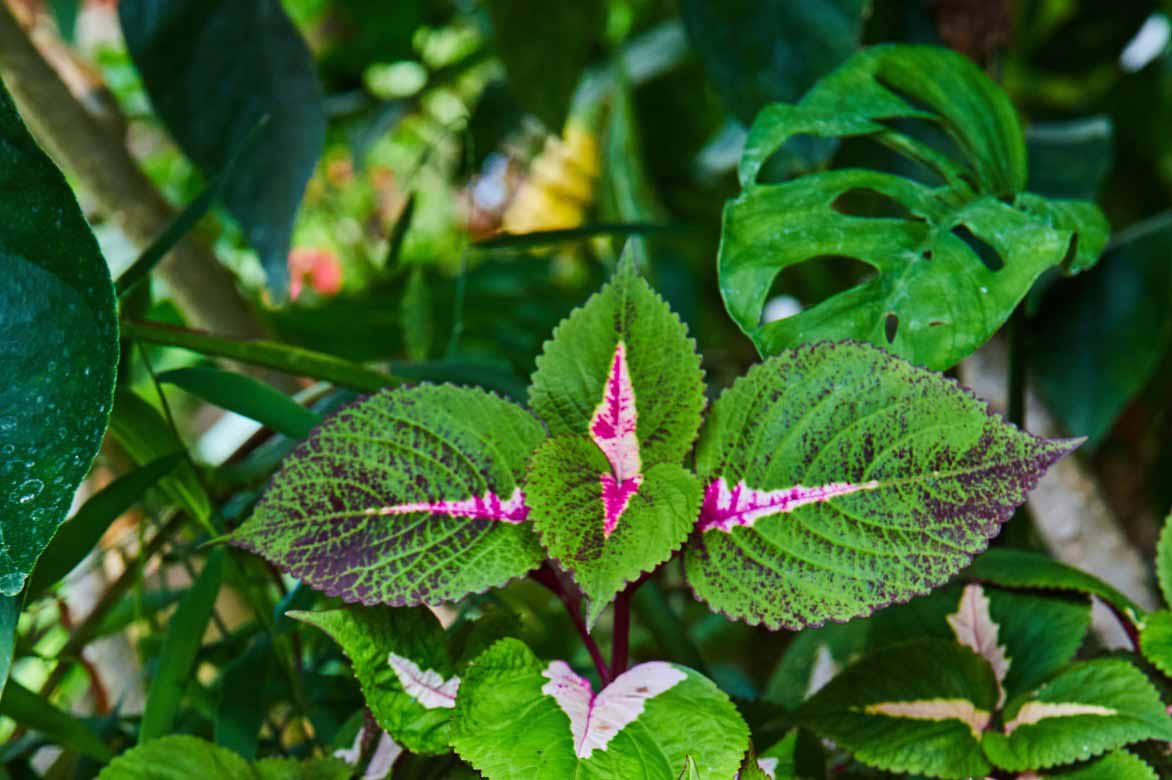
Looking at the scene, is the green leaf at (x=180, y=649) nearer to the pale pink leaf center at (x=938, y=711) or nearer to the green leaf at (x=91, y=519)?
the green leaf at (x=91, y=519)

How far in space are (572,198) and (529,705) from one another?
136 centimetres

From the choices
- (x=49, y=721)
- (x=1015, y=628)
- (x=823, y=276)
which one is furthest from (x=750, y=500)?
(x=823, y=276)

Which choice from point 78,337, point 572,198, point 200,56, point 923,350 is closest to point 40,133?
point 200,56

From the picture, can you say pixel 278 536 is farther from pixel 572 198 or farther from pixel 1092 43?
pixel 572 198

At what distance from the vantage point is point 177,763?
28 centimetres

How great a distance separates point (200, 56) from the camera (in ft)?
2.17

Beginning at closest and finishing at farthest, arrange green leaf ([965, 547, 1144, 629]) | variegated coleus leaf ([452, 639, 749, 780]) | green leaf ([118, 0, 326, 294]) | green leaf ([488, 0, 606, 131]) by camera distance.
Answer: variegated coleus leaf ([452, 639, 749, 780]) < green leaf ([965, 547, 1144, 629]) < green leaf ([118, 0, 326, 294]) < green leaf ([488, 0, 606, 131])

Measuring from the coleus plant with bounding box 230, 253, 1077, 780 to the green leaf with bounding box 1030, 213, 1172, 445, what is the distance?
17.6 inches

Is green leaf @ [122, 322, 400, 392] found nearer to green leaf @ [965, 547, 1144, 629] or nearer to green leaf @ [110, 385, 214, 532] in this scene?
green leaf @ [110, 385, 214, 532]

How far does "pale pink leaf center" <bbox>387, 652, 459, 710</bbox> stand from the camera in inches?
10.2

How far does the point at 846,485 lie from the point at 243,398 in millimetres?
215

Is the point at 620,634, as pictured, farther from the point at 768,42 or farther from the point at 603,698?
the point at 768,42

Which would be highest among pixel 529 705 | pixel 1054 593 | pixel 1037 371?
pixel 529 705

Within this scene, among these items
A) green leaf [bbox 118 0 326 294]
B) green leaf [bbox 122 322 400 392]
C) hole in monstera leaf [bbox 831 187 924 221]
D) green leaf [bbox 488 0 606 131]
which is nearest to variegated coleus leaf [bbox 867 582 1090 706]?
green leaf [bbox 122 322 400 392]
